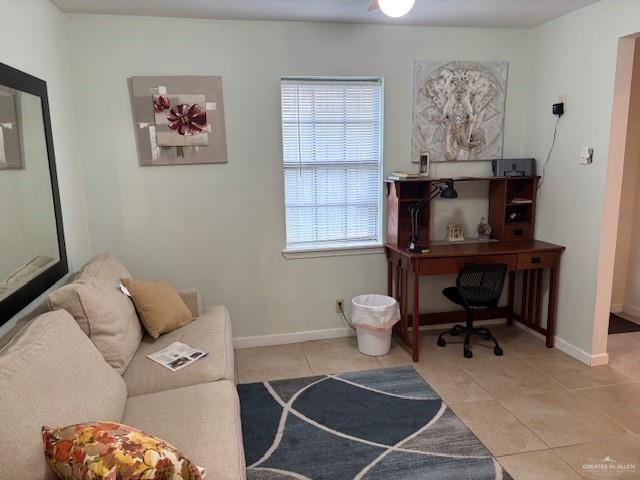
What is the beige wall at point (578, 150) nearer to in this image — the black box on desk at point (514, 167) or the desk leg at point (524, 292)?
the black box on desk at point (514, 167)

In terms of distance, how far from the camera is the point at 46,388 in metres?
1.44

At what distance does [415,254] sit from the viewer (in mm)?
3240

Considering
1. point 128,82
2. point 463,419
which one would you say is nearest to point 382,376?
point 463,419

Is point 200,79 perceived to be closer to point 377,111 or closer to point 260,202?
point 260,202

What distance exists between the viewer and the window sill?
11.7ft

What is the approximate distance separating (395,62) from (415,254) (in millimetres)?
1494

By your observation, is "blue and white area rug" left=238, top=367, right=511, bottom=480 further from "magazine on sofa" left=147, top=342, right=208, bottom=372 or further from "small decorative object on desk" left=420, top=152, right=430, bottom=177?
"small decorative object on desk" left=420, top=152, right=430, bottom=177

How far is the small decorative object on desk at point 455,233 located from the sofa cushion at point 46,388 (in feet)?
8.83

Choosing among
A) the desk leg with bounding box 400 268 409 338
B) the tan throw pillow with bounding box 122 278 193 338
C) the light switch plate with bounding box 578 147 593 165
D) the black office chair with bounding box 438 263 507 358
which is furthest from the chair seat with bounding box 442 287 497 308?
the tan throw pillow with bounding box 122 278 193 338

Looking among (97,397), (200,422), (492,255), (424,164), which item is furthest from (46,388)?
(424,164)

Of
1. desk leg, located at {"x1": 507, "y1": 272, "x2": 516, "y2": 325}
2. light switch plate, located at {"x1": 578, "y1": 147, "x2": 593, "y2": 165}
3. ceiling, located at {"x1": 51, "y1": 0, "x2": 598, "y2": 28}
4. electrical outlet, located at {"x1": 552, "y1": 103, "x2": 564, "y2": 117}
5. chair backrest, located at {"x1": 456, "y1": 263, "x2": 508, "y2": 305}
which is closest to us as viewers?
ceiling, located at {"x1": 51, "y1": 0, "x2": 598, "y2": 28}

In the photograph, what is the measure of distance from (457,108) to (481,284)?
1.42 meters

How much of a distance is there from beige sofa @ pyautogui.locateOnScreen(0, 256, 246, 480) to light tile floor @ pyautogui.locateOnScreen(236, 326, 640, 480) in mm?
1065

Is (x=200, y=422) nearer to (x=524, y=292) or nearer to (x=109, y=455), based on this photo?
(x=109, y=455)
